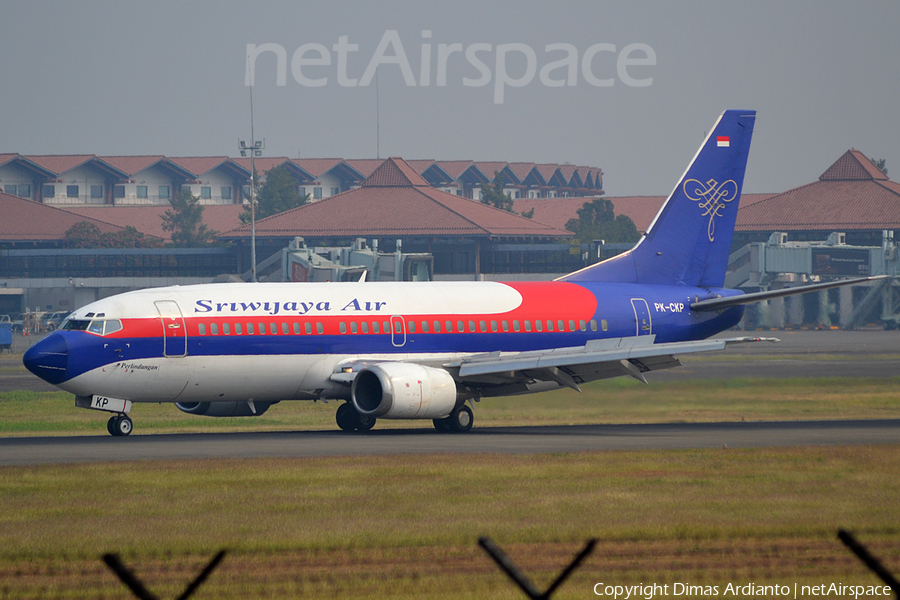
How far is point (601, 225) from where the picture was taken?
18350 cm

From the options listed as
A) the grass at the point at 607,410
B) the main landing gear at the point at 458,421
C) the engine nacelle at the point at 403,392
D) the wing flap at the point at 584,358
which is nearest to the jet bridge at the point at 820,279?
the grass at the point at 607,410

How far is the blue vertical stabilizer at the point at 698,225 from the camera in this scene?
44.3 meters

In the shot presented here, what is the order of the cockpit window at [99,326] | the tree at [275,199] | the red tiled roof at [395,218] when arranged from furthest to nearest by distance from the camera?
the tree at [275,199] → the red tiled roof at [395,218] → the cockpit window at [99,326]

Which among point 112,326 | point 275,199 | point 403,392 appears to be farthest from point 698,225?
point 275,199

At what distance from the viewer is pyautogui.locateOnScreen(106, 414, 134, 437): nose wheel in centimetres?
3500

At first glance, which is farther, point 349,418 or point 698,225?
point 698,225

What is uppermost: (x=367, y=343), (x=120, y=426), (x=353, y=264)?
(x=353, y=264)

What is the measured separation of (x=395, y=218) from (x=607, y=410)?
120894 millimetres

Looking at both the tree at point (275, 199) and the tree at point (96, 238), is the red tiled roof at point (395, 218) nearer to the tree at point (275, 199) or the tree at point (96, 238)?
the tree at point (96, 238)

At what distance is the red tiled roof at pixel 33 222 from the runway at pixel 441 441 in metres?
139

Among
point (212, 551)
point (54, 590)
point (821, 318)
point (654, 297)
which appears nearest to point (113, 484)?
point (212, 551)

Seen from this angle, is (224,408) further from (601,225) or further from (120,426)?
(601,225)

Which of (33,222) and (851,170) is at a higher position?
(851,170)

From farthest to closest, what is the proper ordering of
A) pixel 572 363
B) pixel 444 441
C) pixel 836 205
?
pixel 836 205
pixel 572 363
pixel 444 441
